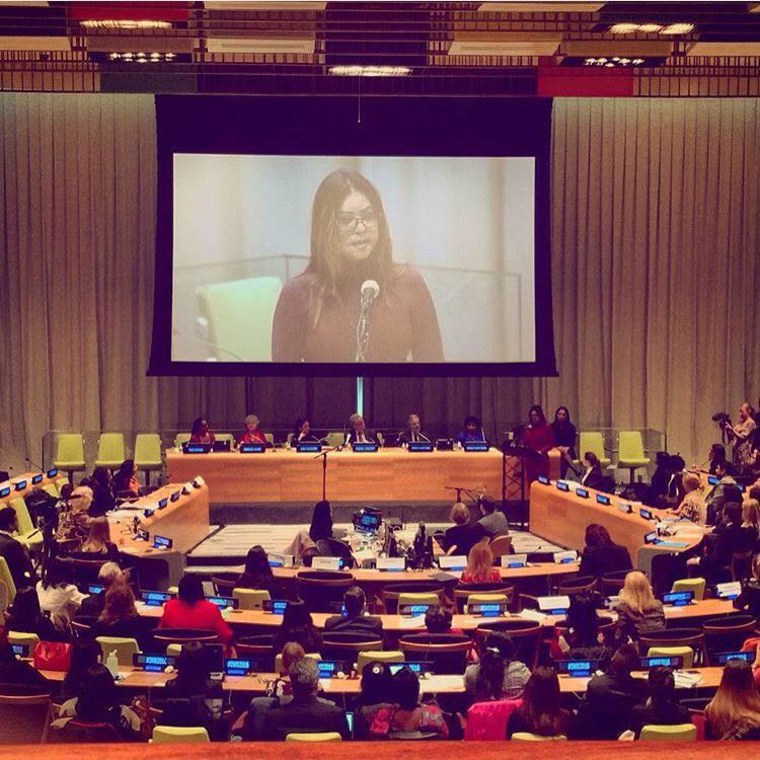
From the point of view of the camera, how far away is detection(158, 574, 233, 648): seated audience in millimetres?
7750

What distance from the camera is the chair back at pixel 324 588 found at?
917cm

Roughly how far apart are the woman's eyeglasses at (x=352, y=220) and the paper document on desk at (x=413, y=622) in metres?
9.05

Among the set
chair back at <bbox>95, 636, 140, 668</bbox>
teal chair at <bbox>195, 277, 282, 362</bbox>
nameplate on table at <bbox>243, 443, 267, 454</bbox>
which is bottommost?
chair back at <bbox>95, 636, 140, 668</bbox>

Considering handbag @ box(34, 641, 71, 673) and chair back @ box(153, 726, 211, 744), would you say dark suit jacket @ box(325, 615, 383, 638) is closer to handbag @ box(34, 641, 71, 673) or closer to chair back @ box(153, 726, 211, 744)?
handbag @ box(34, 641, 71, 673)

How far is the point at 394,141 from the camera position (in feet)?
54.0

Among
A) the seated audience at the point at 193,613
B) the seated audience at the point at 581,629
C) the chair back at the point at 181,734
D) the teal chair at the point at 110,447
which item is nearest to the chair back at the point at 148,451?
the teal chair at the point at 110,447

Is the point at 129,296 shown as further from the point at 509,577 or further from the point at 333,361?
the point at 509,577

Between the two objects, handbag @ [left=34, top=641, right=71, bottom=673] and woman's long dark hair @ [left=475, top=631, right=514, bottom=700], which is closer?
woman's long dark hair @ [left=475, top=631, right=514, bottom=700]

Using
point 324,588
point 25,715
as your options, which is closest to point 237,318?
point 324,588

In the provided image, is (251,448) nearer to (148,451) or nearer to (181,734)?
(148,451)

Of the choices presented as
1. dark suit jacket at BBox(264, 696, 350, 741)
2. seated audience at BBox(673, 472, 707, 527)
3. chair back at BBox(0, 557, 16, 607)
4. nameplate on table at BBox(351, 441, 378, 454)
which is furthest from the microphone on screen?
dark suit jacket at BBox(264, 696, 350, 741)

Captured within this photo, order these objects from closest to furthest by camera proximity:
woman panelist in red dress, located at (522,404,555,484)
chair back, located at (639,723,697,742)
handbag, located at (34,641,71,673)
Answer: chair back, located at (639,723,697,742) → handbag, located at (34,641,71,673) → woman panelist in red dress, located at (522,404,555,484)

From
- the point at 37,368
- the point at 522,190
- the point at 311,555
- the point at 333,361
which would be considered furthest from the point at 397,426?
the point at 311,555

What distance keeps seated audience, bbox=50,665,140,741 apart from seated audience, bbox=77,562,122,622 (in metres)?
2.51
